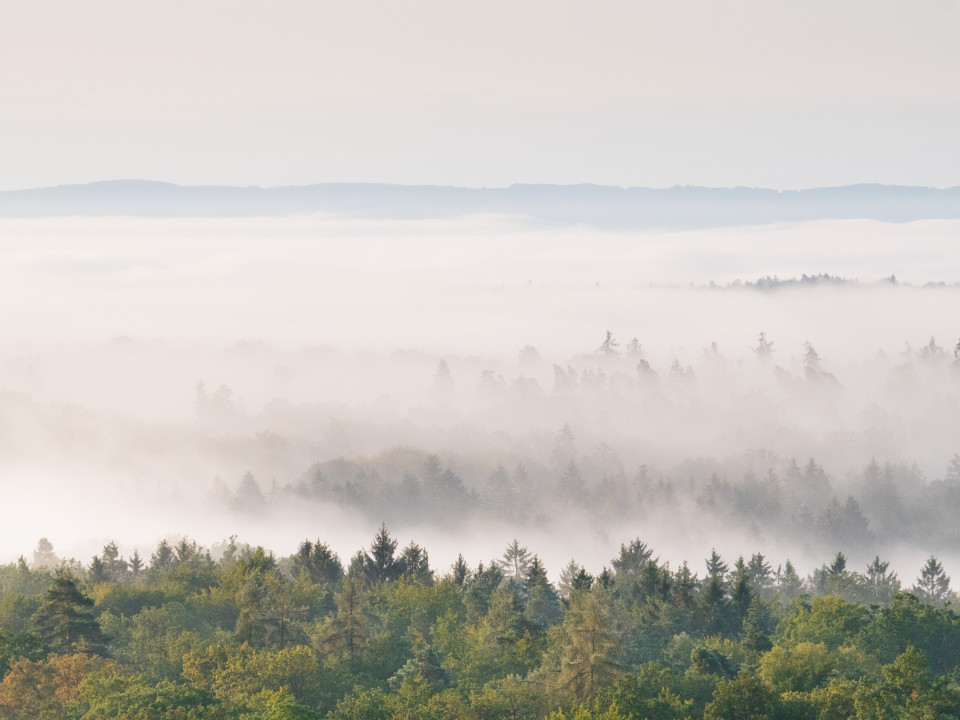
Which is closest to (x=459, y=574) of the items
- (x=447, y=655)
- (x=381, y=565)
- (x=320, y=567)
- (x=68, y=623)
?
(x=381, y=565)

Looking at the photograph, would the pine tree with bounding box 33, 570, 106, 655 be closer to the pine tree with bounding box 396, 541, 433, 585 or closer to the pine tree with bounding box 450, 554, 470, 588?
the pine tree with bounding box 396, 541, 433, 585

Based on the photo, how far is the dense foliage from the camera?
289 ft

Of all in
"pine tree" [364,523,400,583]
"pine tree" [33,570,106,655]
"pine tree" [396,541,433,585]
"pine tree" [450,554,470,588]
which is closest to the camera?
"pine tree" [33,570,106,655]

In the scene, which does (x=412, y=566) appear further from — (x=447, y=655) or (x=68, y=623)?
(x=68, y=623)

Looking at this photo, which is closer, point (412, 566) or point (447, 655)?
point (447, 655)

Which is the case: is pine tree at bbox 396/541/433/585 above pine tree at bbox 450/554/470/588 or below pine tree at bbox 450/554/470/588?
above

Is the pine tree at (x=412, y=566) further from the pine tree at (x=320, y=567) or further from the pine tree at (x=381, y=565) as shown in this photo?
the pine tree at (x=320, y=567)

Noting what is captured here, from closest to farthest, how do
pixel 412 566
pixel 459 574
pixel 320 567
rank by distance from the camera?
1. pixel 320 567
2. pixel 412 566
3. pixel 459 574

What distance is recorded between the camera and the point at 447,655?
116875 mm

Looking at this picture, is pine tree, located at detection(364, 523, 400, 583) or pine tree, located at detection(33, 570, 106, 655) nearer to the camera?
pine tree, located at detection(33, 570, 106, 655)

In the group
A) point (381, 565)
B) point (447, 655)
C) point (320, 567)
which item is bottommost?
point (381, 565)

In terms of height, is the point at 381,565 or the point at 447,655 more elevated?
the point at 447,655

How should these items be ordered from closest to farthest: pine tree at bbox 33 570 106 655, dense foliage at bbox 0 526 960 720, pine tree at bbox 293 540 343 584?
dense foliage at bbox 0 526 960 720 → pine tree at bbox 33 570 106 655 → pine tree at bbox 293 540 343 584

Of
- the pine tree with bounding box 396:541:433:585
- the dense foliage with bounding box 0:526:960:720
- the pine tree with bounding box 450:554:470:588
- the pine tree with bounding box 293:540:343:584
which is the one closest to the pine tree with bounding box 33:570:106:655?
the dense foliage with bounding box 0:526:960:720
